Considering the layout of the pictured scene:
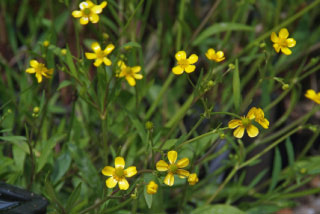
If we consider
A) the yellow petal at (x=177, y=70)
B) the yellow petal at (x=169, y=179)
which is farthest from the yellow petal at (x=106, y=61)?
the yellow petal at (x=169, y=179)

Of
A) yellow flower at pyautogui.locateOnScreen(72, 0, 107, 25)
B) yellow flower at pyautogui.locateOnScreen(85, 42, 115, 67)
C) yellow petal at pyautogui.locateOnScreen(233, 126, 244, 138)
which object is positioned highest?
yellow flower at pyautogui.locateOnScreen(72, 0, 107, 25)

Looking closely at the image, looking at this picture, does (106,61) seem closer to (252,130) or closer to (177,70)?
(177,70)

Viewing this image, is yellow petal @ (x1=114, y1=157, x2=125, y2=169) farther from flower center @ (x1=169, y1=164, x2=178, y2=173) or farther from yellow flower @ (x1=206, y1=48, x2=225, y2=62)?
yellow flower @ (x1=206, y1=48, x2=225, y2=62)

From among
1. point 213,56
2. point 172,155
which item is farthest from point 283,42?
point 172,155

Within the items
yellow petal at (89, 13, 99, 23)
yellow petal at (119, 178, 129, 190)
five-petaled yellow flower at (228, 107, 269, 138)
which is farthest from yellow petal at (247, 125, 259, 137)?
yellow petal at (89, 13, 99, 23)

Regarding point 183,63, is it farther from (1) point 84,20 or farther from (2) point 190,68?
(1) point 84,20

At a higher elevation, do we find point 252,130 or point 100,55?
point 100,55

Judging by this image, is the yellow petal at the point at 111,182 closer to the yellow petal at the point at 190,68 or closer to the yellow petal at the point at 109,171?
the yellow petal at the point at 109,171

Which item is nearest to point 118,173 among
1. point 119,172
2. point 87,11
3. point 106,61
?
point 119,172

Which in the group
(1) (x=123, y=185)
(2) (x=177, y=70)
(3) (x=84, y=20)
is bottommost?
(1) (x=123, y=185)
